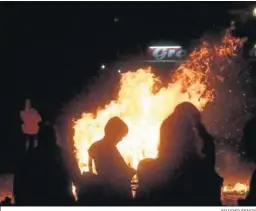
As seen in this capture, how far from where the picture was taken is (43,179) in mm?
5145

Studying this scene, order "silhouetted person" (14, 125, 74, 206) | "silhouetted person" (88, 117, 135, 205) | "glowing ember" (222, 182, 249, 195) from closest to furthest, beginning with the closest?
"silhouetted person" (14, 125, 74, 206) → "silhouetted person" (88, 117, 135, 205) → "glowing ember" (222, 182, 249, 195)

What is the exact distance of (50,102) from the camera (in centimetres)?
3203

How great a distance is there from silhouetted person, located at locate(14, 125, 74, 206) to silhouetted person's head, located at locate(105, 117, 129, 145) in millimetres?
589

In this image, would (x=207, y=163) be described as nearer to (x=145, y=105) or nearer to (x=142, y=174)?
(x=142, y=174)

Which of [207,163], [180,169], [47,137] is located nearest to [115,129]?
[47,137]

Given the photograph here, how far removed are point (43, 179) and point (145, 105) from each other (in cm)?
848

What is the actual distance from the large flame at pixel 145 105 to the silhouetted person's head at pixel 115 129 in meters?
5.17

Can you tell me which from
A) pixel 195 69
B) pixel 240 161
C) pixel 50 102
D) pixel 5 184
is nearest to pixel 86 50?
pixel 50 102

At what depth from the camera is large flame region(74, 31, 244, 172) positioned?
11.8 metres

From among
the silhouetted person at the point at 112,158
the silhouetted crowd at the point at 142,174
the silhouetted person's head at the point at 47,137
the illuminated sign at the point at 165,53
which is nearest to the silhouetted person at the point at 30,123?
the silhouetted person at the point at 112,158

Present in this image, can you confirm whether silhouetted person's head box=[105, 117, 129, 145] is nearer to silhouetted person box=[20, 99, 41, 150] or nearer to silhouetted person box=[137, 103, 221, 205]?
silhouetted person box=[137, 103, 221, 205]

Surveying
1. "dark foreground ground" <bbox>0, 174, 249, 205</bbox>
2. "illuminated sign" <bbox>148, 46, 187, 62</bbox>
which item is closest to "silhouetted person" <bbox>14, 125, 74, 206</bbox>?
"dark foreground ground" <bbox>0, 174, 249, 205</bbox>

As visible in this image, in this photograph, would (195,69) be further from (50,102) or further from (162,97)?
(50,102)

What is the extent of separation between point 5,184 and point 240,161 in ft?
22.0
